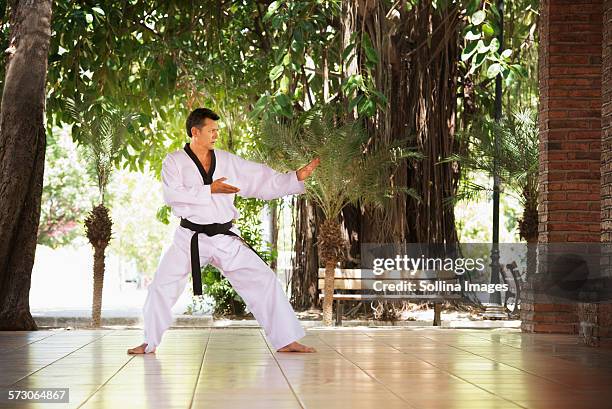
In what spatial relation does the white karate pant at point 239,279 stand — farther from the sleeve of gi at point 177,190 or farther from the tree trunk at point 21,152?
the tree trunk at point 21,152

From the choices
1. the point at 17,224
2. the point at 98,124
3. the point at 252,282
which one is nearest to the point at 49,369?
the point at 252,282

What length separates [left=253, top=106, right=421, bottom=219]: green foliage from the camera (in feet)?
37.9

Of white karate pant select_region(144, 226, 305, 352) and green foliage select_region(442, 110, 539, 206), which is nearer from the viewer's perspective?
white karate pant select_region(144, 226, 305, 352)

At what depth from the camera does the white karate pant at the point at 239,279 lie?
6922 mm

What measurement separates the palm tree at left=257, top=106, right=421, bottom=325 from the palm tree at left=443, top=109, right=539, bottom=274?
137 cm

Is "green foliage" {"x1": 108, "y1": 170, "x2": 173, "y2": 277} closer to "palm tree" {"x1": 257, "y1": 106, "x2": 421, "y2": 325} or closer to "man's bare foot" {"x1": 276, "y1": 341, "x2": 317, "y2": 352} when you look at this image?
"palm tree" {"x1": 257, "y1": 106, "x2": 421, "y2": 325}

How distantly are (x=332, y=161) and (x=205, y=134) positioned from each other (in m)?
4.60

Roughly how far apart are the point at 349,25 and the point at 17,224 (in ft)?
13.7

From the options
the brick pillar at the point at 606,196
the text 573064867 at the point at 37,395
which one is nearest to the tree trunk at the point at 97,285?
the brick pillar at the point at 606,196

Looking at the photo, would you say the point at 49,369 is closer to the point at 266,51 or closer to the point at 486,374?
the point at 486,374

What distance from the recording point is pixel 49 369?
19.7 ft

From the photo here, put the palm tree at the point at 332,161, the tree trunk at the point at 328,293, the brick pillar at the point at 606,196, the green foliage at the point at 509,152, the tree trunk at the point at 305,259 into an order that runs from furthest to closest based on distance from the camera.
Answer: the tree trunk at the point at 305,259 → the green foliage at the point at 509,152 → the palm tree at the point at 332,161 → the tree trunk at the point at 328,293 → the brick pillar at the point at 606,196

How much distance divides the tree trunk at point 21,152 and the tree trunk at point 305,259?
446 cm

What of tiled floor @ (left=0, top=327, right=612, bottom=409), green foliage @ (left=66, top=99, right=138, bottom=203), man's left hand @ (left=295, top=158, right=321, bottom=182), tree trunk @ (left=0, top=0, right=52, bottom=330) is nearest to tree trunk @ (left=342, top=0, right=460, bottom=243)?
green foliage @ (left=66, top=99, right=138, bottom=203)
